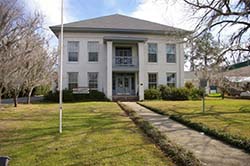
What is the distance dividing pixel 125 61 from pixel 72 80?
241 inches

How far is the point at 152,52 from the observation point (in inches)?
1303

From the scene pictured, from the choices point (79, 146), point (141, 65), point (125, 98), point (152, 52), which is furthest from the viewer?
point (152, 52)

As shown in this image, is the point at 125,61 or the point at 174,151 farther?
the point at 125,61

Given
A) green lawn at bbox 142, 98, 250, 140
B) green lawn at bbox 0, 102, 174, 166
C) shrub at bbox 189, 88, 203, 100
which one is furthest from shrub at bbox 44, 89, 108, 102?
green lawn at bbox 0, 102, 174, 166

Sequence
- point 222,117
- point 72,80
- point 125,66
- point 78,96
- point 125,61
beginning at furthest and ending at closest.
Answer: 1. point 125,61
2. point 72,80
3. point 125,66
4. point 78,96
5. point 222,117

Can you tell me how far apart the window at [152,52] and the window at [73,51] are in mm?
8051

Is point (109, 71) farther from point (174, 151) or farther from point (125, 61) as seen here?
point (174, 151)

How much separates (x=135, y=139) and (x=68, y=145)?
6.55 feet

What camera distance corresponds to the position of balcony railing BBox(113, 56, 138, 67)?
3167 centimetres

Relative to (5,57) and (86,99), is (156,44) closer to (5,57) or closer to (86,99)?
(86,99)

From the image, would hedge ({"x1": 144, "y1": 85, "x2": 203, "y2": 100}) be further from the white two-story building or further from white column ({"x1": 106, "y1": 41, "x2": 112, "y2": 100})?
white column ({"x1": 106, "y1": 41, "x2": 112, "y2": 100})

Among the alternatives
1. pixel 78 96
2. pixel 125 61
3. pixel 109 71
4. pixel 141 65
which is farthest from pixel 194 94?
pixel 78 96

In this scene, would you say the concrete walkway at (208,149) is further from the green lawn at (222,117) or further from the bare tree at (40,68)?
the bare tree at (40,68)

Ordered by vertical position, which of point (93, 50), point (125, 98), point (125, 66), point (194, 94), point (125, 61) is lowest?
point (125, 98)
